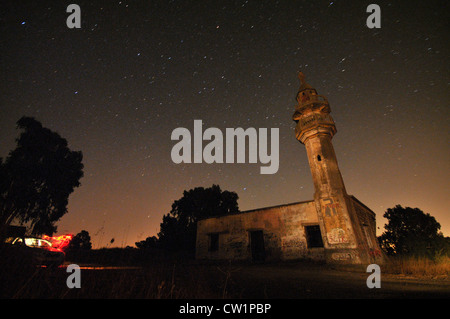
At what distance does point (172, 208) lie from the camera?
32.9m

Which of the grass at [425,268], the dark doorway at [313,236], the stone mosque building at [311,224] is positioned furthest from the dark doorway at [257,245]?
the grass at [425,268]

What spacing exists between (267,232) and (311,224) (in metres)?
3.32

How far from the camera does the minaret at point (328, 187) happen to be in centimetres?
1070

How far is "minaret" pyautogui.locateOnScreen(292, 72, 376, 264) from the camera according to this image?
10.7m

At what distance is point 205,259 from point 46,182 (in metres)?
15.5

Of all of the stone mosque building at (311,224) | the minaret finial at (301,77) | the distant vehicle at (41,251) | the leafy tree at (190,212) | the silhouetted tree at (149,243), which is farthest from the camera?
the silhouetted tree at (149,243)

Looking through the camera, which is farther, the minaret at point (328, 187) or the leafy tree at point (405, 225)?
the leafy tree at point (405, 225)

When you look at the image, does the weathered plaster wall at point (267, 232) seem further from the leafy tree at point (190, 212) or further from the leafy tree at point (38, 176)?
the leafy tree at point (38, 176)

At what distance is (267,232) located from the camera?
14453 millimetres

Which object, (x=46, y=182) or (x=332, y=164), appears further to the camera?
(x=46, y=182)

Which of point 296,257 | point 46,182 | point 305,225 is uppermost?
point 46,182

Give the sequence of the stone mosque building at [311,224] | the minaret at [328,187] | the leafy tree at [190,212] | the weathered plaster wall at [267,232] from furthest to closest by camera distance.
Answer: the leafy tree at [190,212] < the weathered plaster wall at [267,232] < the stone mosque building at [311,224] < the minaret at [328,187]
